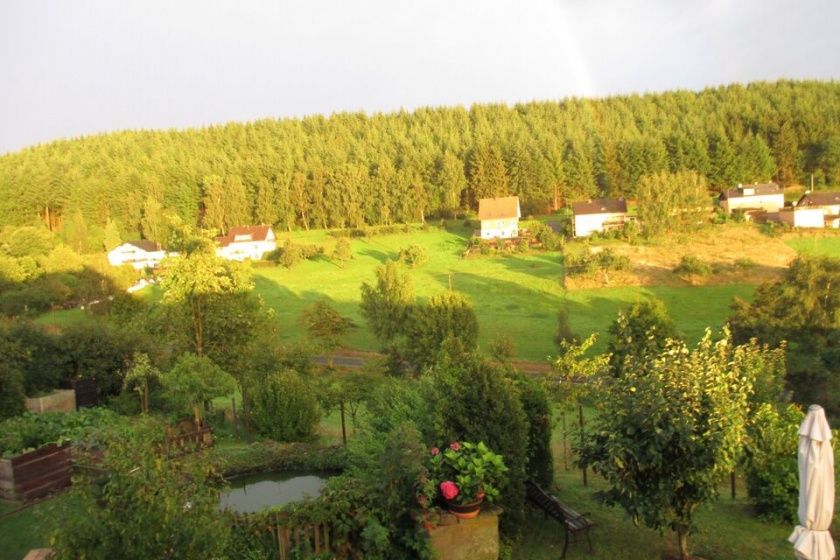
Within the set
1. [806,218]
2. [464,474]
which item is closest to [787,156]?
[806,218]

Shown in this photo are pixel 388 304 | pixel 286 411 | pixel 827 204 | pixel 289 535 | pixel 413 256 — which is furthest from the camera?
pixel 827 204

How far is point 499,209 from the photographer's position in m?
68.4

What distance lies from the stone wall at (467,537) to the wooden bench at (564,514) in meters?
1.06

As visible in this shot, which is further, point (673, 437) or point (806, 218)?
point (806, 218)

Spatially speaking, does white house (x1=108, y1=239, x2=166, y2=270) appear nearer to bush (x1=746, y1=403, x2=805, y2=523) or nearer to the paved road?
the paved road

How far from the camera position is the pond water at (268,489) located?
891 centimetres

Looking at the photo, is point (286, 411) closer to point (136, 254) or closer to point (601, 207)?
point (601, 207)

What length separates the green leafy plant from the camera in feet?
21.6

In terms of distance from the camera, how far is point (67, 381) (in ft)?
55.9

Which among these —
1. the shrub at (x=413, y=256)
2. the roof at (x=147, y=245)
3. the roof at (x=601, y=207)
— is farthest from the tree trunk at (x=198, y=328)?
the roof at (x=147, y=245)

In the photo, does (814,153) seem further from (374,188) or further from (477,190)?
(374,188)

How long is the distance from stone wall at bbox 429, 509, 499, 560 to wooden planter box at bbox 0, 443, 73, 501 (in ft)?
21.8

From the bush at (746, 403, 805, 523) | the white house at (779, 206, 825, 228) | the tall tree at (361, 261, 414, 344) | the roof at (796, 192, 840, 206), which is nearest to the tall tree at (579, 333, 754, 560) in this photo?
the bush at (746, 403, 805, 523)

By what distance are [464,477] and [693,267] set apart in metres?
41.5
